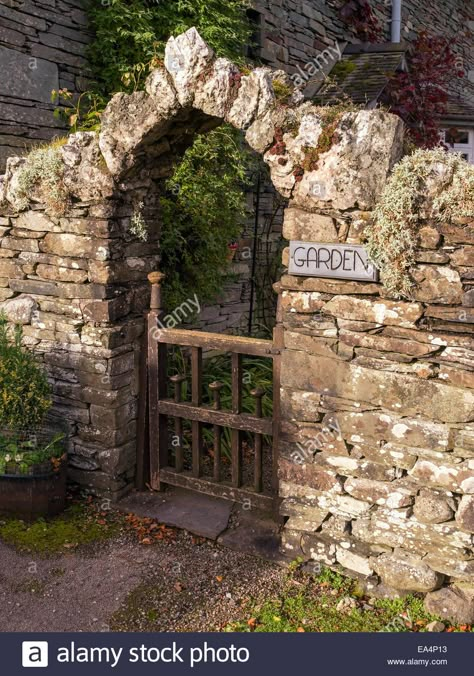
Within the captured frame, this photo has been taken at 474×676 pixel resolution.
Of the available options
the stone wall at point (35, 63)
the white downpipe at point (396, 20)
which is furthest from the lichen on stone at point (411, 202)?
the white downpipe at point (396, 20)

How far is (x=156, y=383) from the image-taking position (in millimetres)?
4309

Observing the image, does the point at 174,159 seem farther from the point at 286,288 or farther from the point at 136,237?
the point at 286,288

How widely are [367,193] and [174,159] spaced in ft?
5.61

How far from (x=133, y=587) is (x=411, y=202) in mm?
2554

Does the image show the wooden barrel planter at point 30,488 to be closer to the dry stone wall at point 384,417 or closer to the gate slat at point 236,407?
the gate slat at point 236,407

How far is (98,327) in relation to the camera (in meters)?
4.20

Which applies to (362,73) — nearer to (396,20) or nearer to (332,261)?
(396,20)

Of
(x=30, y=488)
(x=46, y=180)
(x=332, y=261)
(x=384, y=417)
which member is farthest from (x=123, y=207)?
(x=384, y=417)

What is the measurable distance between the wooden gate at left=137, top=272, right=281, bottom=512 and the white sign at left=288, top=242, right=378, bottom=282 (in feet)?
1.59

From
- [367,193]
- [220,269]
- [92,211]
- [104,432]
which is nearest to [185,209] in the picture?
[220,269]

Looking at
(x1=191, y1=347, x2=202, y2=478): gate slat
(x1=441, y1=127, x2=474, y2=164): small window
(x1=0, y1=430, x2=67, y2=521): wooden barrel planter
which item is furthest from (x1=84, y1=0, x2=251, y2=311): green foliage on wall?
(x1=441, y1=127, x2=474, y2=164): small window

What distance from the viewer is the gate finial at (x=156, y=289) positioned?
4156mm

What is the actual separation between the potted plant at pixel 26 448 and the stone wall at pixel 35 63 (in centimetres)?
206

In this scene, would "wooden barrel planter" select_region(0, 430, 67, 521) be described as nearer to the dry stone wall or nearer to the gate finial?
the gate finial
